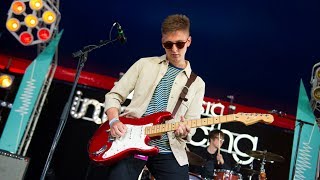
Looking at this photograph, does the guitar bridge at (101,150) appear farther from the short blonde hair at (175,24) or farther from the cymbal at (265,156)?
the cymbal at (265,156)

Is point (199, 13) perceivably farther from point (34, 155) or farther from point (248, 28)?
point (34, 155)

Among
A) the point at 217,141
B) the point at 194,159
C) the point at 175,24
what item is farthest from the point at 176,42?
the point at 217,141

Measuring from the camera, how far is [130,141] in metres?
2.61

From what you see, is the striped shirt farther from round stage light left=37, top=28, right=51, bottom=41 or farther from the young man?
round stage light left=37, top=28, right=51, bottom=41

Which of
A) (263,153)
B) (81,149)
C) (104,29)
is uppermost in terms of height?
(104,29)

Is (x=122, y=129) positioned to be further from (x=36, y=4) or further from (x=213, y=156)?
(x=213, y=156)

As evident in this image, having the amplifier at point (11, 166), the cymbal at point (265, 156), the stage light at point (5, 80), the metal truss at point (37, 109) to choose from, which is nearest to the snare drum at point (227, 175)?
the cymbal at point (265, 156)

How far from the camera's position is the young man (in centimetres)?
259

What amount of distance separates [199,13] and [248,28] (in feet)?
3.01

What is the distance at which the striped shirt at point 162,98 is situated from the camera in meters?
2.68

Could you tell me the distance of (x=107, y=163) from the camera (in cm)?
259

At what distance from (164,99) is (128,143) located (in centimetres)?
44

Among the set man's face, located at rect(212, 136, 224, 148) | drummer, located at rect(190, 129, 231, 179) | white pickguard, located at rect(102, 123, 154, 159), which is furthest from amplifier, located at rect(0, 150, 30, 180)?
man's face, located at rect(212, 136, 224, 148)

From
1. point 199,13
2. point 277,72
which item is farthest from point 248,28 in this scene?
point 277,72
